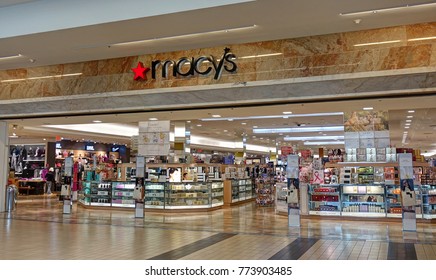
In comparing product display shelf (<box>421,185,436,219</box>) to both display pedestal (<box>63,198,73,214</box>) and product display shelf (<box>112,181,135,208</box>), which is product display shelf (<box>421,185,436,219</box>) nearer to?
product display shelf (<box>112,181,135,208</box>)

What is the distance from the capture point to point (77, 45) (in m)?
8.32

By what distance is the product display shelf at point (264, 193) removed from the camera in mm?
15211

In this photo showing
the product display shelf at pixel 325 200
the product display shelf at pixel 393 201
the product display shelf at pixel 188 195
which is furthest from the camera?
the product display shelf at pixel 188 195

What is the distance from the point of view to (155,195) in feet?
42.1

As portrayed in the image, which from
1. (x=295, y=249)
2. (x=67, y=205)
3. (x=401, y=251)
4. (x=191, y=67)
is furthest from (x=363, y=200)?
(x=67, y=205)

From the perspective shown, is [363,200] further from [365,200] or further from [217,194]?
[217,194]

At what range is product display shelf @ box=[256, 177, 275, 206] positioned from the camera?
49.9 ft

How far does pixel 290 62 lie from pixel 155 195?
6971mm

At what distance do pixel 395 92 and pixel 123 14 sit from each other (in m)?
5.37

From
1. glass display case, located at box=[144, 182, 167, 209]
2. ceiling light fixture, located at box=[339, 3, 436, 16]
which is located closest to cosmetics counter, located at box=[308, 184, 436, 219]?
glass display case, located at box=[144, 182, 167, 209]

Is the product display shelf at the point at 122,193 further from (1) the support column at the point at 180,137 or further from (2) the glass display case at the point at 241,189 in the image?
(2) the glass display case at the point at 241,189

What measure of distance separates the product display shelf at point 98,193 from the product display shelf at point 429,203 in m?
10.0

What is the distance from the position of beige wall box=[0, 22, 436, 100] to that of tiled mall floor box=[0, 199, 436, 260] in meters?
3.31

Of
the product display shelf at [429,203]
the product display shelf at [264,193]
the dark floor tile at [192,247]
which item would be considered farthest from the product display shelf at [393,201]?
the product display shelf at [264,193]
